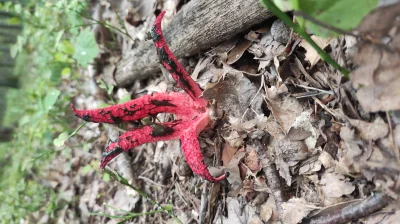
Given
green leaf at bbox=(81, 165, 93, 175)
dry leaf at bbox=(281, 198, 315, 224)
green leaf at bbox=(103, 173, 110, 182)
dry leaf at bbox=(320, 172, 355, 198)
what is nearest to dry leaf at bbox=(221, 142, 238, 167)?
dry leaf at bbox=(281, 198, 315, 224)

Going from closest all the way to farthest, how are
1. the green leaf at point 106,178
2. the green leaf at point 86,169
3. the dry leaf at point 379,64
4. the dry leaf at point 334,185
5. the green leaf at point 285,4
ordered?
the dry leaf at point 379,64
the green leaf at point 285,4
the dry leaf at point 334,185
the green leaf at point 106,178
the green leaf at point 86,169

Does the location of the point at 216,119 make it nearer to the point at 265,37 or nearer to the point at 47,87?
the point at 265,37

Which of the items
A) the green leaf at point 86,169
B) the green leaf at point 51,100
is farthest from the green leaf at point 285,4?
the green leaf at point 86,169

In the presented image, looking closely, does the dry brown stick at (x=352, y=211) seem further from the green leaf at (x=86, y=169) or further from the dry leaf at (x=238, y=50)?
the green leaf at (x=86, y=169)

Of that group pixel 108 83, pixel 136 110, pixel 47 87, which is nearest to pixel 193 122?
pixel 136 110

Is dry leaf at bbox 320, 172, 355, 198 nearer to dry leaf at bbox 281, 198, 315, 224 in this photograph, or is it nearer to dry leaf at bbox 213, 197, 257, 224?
dry leaf at bbox 281, 198, 315, 224
